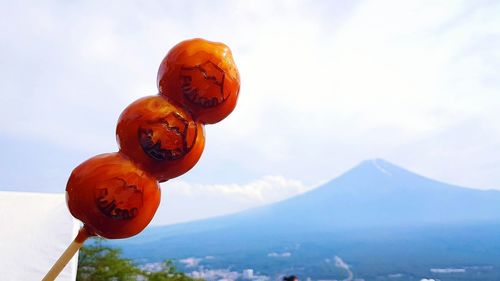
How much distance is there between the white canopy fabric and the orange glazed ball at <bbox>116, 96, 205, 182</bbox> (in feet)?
6.71

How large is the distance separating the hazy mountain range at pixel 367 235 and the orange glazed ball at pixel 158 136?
25593mm

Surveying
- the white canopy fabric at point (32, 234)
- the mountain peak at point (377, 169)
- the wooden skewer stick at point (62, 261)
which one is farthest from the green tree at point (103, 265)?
the mountain peak at point (377, 169)

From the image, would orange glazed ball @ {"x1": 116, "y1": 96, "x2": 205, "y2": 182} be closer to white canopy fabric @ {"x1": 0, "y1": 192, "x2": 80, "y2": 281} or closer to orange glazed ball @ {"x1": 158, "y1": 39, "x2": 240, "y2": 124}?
orange glazed ball @ {"x1": 158, "y1": 39, "x2": 240, "y2": 124}

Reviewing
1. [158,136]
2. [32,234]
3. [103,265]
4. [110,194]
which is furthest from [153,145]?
[103,265]

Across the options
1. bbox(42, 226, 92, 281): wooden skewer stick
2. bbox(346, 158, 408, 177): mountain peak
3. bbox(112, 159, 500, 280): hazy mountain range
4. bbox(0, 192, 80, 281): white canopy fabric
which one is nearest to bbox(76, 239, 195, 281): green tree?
bbox(0, 192, 80, 281): white canopy fabric

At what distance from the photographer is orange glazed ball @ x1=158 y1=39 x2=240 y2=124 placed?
3.17 feet

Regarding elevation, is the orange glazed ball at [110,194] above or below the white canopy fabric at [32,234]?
below

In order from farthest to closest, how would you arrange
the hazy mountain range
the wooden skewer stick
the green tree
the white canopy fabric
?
the hazy mountain range, the green tree, the white canopy fabric, the wooden skewer stick

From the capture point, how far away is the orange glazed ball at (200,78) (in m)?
0.97

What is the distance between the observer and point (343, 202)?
1976 inches

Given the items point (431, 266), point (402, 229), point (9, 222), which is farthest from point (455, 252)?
point (9, 222)

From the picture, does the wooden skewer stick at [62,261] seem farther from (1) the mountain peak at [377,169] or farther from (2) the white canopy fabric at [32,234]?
(1) the mountain peak at [377,169]

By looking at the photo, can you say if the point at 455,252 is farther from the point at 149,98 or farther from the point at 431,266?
the point at 149,98

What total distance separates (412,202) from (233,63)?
50.2 metres
